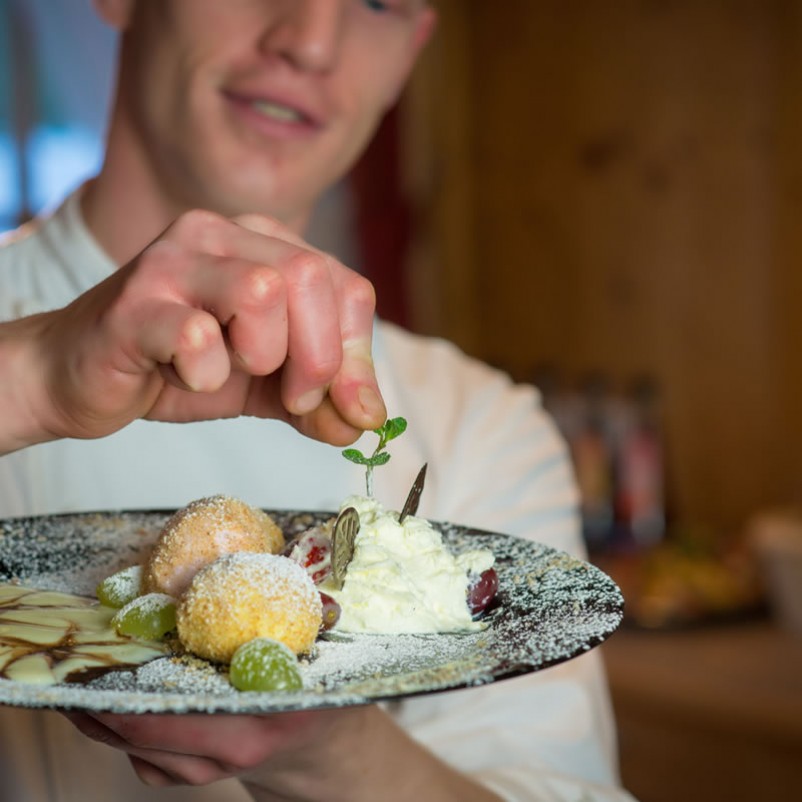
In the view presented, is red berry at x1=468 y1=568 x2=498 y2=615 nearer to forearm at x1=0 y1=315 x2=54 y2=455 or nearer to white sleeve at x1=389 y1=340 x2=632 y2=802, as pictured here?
forearm at x1=0 y1=315 x2=54 y2=455

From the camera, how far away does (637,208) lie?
3697mm

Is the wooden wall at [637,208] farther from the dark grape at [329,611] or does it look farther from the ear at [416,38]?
the dark grape at [329,611]

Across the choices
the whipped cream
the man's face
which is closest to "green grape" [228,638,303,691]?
the whipped cream

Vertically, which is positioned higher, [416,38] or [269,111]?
[416,38]

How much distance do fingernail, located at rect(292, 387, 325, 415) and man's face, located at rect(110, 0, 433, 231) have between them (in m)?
0.70

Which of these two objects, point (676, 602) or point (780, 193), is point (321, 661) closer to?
point (676, 602)

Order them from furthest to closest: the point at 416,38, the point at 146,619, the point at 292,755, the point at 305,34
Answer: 1. the point at 416,38
2. the point at 305,34
3. the point at 292,755
4. the point at 146,619

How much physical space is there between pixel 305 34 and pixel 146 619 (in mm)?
879

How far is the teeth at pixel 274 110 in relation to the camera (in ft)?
4.77

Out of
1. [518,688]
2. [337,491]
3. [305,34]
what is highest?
[305,34]

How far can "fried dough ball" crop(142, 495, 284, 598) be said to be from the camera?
85cm

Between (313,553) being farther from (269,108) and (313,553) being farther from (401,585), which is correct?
(269,108)

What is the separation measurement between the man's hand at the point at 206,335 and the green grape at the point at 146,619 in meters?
0.15

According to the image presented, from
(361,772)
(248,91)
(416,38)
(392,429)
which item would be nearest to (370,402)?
(392,429)
